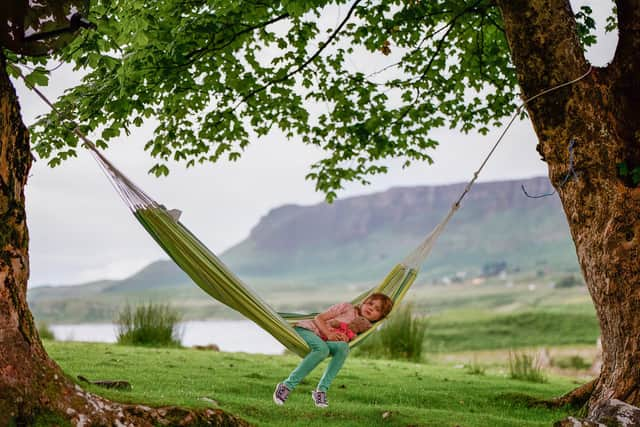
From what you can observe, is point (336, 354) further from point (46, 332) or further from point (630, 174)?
point (46, 332)

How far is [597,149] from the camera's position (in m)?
4.12

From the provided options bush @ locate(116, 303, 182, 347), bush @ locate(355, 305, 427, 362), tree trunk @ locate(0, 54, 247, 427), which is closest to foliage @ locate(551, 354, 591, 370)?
bush @ locate(355, 305, 427, 362)

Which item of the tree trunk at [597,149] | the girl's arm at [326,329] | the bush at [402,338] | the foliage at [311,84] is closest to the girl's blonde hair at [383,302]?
the girl's arm at [326,329]

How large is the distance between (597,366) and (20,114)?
11552 millimetres

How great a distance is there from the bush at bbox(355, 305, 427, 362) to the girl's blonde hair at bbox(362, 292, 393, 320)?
4.11 meters

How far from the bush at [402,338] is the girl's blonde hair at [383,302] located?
4.11 meters

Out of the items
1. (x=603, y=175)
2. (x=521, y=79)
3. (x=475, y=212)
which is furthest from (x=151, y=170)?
(x=475, y=212)

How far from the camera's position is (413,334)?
873 cm

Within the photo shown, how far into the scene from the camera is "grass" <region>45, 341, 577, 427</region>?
4.16 meters

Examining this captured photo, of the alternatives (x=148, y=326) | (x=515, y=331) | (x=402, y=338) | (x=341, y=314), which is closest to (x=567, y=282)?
(x=515, y=331)

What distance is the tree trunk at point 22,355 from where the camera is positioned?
9.50 ft

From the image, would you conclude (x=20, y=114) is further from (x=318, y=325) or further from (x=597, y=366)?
(x=597, y=366)

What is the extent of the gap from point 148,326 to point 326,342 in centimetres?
492

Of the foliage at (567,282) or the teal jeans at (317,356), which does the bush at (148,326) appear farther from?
the foliage at (567,282)
